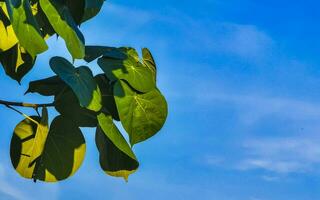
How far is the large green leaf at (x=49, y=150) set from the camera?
2.84 ft

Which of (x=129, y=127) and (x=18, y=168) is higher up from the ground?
(x=129, y=127)

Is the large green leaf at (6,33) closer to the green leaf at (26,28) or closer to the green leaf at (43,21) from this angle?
the green leaf at (43,21)

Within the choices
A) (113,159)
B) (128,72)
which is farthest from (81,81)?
(113,159)

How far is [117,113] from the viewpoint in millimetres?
788

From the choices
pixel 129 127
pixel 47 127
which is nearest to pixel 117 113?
pixel 129 127

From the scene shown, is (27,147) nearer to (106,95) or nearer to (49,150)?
(49,150)

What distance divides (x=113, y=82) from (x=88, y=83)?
2.3 inches

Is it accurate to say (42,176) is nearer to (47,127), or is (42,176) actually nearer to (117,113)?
(47,127)

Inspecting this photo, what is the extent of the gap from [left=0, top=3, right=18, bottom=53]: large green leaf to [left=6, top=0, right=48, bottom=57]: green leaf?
0.18 meters

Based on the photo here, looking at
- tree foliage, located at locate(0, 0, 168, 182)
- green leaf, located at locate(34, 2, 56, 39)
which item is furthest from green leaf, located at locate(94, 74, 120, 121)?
green leaf, located at locate(34, 2, 56, 39)

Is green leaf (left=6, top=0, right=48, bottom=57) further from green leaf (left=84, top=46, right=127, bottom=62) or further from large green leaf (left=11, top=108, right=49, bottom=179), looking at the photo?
large green leaf (left=11, top=108, right=49, bottom=179)

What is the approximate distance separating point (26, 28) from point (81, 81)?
0.32 ft

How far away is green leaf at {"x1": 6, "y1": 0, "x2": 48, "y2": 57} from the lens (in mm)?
664

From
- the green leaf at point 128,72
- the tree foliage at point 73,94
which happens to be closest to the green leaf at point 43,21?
the tree foliage at point 73,94
